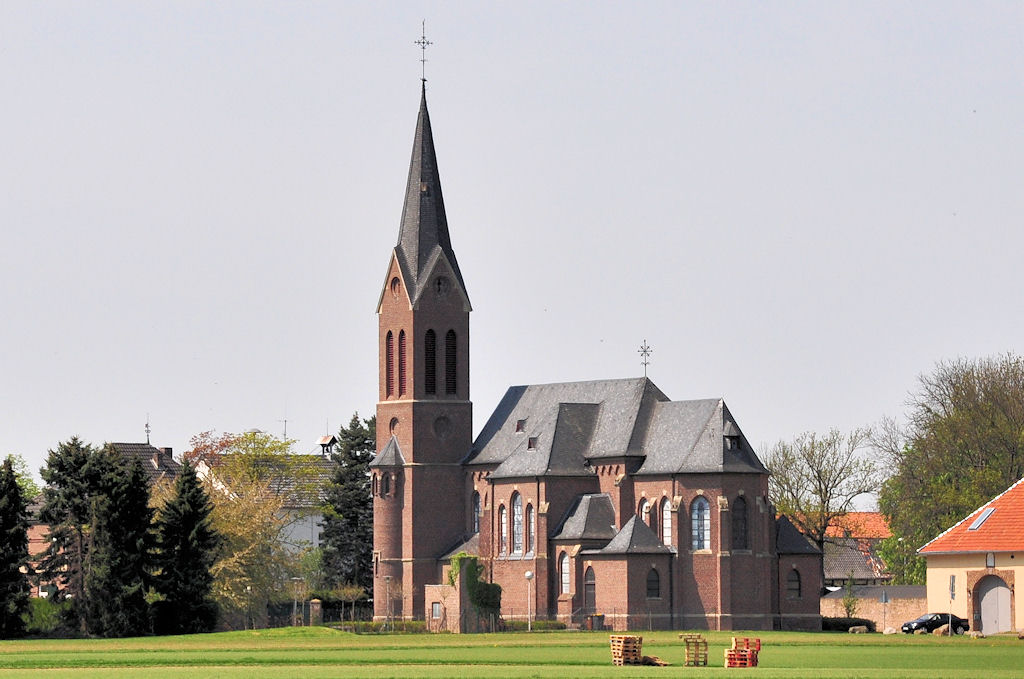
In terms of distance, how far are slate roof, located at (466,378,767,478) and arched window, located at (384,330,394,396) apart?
5.56 metres

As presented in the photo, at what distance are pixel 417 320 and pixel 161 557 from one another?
24.4 metres

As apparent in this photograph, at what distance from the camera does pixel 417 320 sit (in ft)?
364

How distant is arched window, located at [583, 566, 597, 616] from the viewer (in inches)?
3979

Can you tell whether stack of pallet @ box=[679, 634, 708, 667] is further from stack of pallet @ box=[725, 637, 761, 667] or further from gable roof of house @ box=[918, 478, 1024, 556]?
gable roof of house @ box=[918, 478, 1024, 556]

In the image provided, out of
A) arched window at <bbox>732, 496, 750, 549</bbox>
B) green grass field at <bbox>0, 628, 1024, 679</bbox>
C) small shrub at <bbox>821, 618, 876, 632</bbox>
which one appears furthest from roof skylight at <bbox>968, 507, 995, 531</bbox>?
arched window at <bbox>732, 496, 750, 549</bbox>

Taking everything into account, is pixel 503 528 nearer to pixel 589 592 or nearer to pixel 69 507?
pixel 589 592

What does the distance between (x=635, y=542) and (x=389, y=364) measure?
19.7m

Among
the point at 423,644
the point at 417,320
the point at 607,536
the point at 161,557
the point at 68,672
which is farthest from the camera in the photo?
the point at 417,320

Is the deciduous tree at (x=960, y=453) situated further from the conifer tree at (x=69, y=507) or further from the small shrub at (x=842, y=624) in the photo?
the conifer tree at (x=69, y=507)

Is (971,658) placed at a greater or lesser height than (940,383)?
lesser

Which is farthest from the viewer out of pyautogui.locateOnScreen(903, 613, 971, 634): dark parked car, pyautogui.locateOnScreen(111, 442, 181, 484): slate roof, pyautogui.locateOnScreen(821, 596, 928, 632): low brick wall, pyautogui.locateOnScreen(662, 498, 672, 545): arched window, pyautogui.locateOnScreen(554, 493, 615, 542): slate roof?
pyautogui.locateOnScreen(111, 442, 181, 484): slate roof

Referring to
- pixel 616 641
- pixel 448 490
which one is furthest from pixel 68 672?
pixel 448 490

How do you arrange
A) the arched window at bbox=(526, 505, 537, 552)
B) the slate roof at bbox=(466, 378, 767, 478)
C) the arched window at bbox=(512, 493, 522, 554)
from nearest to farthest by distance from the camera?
the slate roof at bbox=(466, 378, 767, 478) → the arched window at bbox=(526, 505, 537, 552) → the arched window at bbox=(512, 493, 522, 554)

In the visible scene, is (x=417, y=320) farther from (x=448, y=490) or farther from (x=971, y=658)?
(x=971, y=658)
